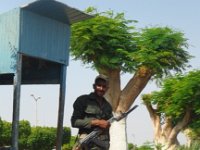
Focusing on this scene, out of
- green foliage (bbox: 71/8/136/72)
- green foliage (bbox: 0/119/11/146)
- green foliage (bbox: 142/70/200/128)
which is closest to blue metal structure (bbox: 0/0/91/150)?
green foliage (bbox: 71/8/136/72)

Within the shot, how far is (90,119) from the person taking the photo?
505 cm

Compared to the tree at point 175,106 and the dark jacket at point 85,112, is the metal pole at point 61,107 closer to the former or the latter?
the dark jacket at point 85,112

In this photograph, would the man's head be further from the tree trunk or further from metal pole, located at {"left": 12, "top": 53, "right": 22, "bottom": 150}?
the tree trunk

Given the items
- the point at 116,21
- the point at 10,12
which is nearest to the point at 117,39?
the point at 116,21

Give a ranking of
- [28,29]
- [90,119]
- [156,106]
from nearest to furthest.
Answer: [90,119]
[28,29]
[156,106]

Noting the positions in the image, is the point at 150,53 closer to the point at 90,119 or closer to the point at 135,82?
the point at 135,82

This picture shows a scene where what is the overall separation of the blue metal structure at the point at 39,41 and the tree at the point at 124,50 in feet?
31.1

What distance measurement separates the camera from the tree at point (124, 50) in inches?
802

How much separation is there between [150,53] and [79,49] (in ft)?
10.1

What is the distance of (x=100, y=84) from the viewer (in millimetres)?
5000

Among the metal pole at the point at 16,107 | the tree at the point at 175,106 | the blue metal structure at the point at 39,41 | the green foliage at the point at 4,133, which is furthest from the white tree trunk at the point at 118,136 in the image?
the green foliage at the point at 4,133

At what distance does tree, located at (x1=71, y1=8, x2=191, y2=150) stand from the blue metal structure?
9479 millimetres

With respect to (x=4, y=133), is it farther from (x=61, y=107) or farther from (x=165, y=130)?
(x=61, y=107)

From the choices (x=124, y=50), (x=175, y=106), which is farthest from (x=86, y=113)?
(x=175, y=106)
